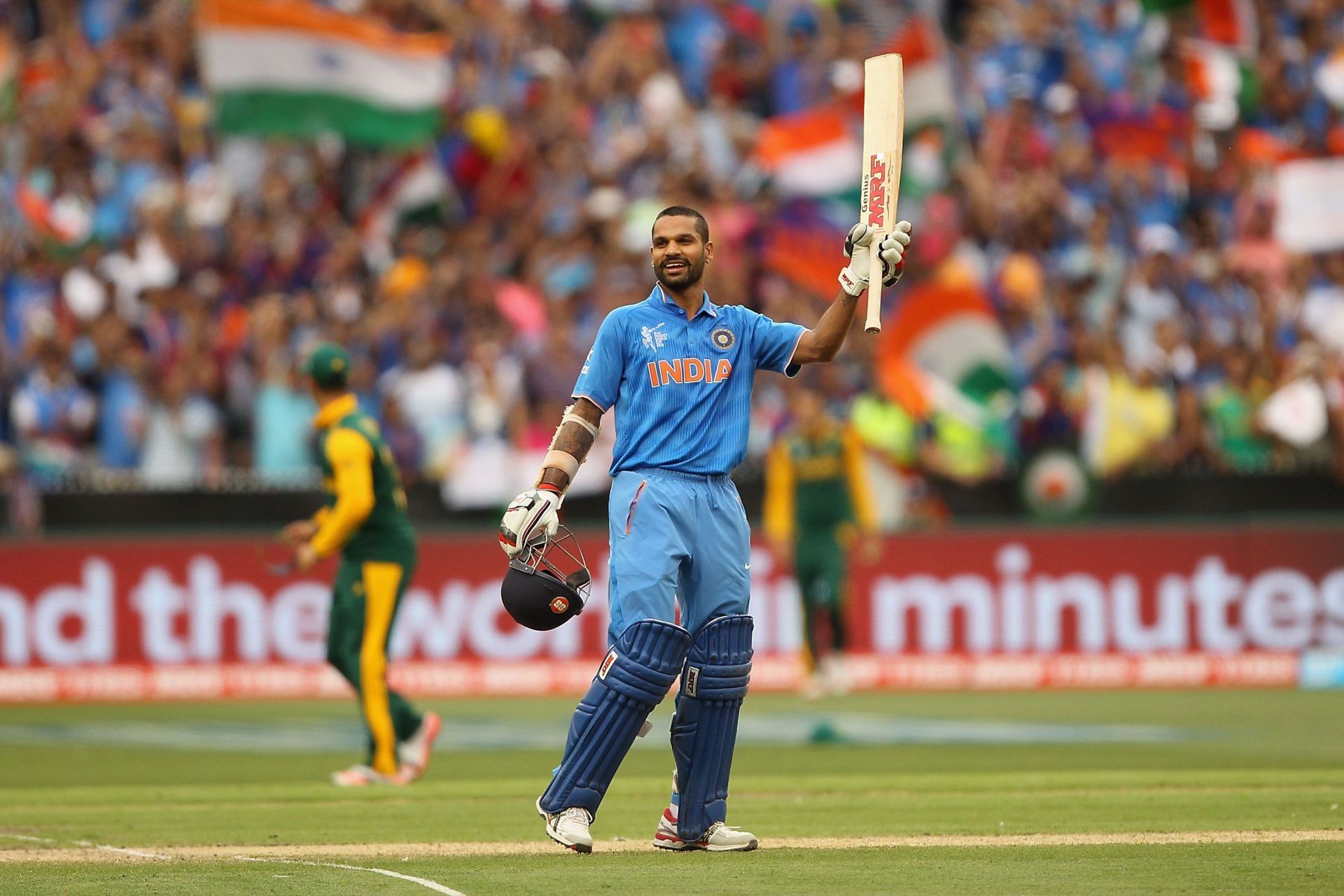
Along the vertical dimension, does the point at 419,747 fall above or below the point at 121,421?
below

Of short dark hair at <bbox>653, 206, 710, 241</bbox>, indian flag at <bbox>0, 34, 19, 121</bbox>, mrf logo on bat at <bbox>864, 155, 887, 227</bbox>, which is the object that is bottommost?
short dark hair at <bbox>653, 206, 710, 241</bbox>

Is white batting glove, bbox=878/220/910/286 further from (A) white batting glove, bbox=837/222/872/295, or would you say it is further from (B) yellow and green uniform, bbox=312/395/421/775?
(B) yellow and green uniform, bbox=312/395/421/775

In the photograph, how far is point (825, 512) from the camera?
59.4 ft

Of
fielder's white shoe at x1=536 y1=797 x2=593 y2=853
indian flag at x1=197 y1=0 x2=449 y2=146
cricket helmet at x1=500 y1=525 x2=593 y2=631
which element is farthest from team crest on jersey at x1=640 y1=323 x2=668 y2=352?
indian flag at x1=197 y1=0 x2=449 y2=146

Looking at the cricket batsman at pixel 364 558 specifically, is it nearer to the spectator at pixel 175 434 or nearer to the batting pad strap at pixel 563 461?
the batting pad strap at pixel 563 461

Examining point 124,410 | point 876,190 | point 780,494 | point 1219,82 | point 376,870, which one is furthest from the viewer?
point 1219,82

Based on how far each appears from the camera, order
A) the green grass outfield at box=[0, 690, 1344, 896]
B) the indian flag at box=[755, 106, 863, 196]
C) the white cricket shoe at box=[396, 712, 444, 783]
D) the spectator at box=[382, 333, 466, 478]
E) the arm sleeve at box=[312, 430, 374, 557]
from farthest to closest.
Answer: the indian flag at box=[755, 106, 863, 196], the spectator at box=[382, 333, 466, 478], the white cricket shoe at box=[396, 712, 444, 783], the arm sleeve at box=[312, 430, 374, 557], the green grass outfield at box=[0, 690, 1344, 896]

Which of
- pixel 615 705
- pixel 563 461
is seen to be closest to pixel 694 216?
pixel 563 461

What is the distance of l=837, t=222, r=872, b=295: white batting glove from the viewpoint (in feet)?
26.9

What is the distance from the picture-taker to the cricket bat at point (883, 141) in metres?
8.37

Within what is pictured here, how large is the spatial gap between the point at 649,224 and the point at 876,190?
41.2 ft

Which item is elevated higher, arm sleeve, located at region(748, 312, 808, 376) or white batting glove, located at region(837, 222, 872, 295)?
white batting glove, located at region(837, 222, 872, 295)

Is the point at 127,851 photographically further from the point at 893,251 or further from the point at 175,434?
the point at 175,434

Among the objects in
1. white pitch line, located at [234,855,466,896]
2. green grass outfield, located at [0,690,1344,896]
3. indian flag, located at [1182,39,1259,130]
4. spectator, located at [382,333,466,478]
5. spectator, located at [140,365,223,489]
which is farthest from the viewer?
indian flag, located at [1182,39,1259,130]
